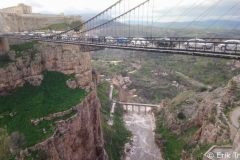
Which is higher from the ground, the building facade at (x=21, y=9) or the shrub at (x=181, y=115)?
the building facade at (x=21, y=9)

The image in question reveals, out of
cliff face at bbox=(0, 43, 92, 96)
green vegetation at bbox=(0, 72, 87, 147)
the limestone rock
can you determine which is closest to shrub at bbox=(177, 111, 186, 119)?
cliff face at bbox=(0, 43, 92, 96)

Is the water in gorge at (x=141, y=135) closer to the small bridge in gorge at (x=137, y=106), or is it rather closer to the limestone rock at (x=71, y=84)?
the small bridge in gorge at (x=137, y=106)

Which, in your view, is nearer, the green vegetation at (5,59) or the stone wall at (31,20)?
the green vegetation at (5,59)

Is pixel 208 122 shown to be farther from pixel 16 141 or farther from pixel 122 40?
pixel 16 141

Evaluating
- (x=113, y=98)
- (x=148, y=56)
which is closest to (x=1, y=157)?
(x=113, y=98)

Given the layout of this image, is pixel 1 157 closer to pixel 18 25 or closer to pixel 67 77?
pixel 67 77

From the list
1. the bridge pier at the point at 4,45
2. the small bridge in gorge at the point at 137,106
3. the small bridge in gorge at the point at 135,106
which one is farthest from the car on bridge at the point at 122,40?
the small bridge in gorge at the point at 135,106

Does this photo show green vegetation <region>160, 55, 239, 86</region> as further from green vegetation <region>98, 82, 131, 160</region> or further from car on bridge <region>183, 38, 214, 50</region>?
car on bridge <region>183, 38, 214, 50</region>
